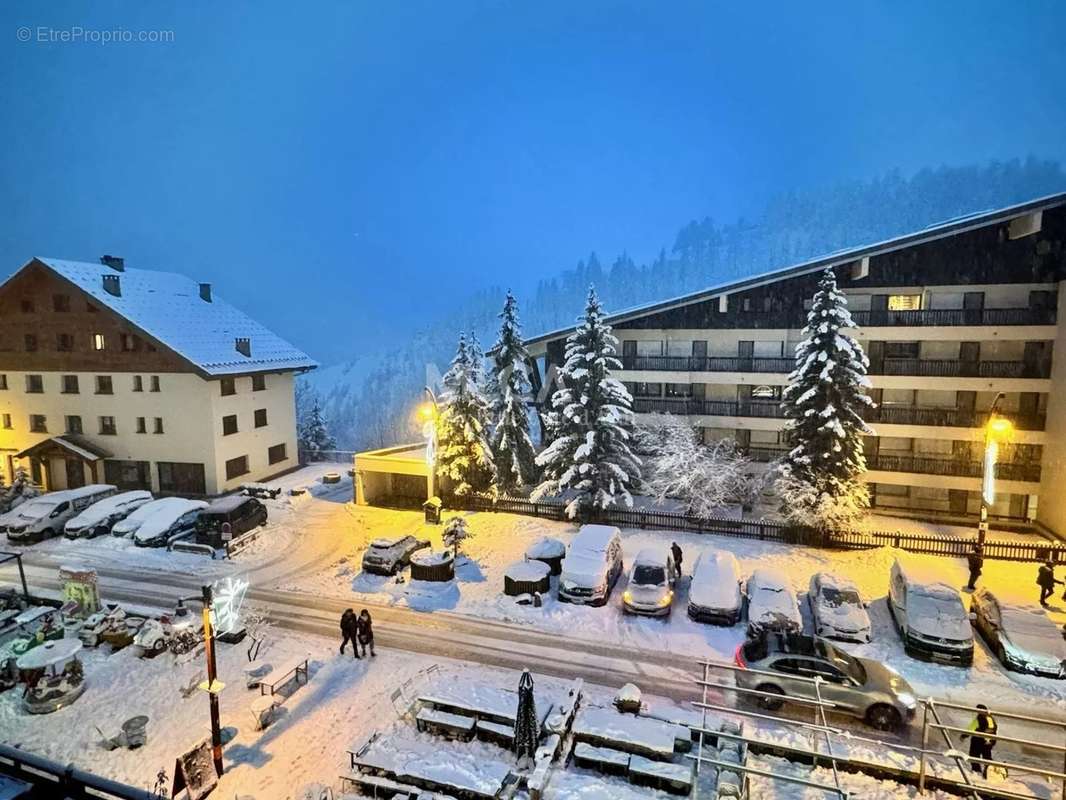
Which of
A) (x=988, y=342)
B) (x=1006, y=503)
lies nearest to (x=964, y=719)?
(x=1006, y=503)

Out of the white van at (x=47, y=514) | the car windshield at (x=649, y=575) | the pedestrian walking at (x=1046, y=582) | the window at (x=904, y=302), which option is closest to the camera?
the pedestrian walking at (x=1046, y=582)

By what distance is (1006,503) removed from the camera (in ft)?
92.3

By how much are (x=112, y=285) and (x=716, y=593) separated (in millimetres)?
35059

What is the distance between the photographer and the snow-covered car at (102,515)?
1046 inches

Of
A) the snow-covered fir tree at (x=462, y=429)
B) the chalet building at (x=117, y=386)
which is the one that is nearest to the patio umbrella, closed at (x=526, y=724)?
the snow-covered fir tree at (x=462, y=429)

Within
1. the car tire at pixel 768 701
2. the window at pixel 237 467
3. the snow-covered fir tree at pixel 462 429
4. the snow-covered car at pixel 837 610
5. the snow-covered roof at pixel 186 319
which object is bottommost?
the car tire at pixel 768 701

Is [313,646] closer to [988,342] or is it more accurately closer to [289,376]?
[289,376]

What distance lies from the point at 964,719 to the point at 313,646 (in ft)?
55.9

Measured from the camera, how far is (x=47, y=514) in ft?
88.8

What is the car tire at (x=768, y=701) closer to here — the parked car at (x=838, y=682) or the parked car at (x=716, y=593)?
the parked car at (x=838, y=682)

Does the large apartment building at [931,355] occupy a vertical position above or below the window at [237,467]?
above

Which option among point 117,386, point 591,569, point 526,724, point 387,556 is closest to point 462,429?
point 387,556

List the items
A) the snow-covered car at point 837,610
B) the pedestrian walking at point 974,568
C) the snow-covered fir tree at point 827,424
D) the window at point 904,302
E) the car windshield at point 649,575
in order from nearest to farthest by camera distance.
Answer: the snow-covered car at point 837,610, the car windshield at point 649,575, the pedestrian walking at point 974,568, the snow-covered fir tree at point 827,424, the window at point 904,302

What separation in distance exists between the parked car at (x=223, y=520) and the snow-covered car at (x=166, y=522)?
3.72ft
